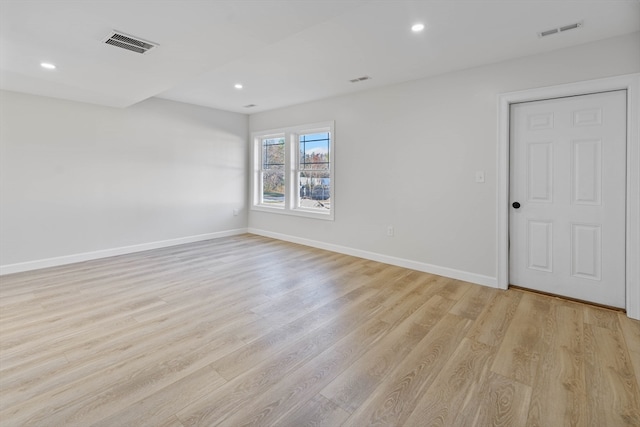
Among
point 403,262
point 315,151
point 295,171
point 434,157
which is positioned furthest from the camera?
point 295,171

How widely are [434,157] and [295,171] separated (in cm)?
282

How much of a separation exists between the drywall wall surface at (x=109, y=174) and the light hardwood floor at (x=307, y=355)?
3.19 ft

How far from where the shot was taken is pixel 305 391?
1792mm

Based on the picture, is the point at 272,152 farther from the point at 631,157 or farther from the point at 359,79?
the point at 631,157

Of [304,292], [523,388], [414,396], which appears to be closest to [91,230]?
[304,292]

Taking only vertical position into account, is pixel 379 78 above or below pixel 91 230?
above

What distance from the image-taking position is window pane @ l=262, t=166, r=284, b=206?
6320 millimetres

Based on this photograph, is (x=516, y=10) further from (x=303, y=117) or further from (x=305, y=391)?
(x=303, y=117)

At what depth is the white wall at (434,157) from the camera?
321 cm

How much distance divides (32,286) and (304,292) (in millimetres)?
3157

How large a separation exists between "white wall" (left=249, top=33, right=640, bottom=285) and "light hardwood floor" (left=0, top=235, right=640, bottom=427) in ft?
2.08

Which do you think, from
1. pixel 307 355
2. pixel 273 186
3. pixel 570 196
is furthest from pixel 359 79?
pixel 307 355

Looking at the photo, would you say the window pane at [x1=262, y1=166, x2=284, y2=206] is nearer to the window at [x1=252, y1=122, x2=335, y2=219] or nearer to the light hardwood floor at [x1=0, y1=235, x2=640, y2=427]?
the window at [x1=252, y1=122, x2=335, y2=219]

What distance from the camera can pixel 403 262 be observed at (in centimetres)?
433
